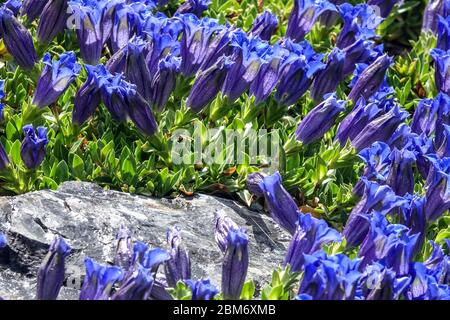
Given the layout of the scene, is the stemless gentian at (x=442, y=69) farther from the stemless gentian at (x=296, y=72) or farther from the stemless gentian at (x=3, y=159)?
the stemless gentian at (x=3, y=159)

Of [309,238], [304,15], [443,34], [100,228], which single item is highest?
[304,15]

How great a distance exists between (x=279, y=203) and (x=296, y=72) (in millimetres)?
851

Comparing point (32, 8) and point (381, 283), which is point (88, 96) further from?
point (381, 283)

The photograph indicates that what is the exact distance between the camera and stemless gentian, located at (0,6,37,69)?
14.9 feet

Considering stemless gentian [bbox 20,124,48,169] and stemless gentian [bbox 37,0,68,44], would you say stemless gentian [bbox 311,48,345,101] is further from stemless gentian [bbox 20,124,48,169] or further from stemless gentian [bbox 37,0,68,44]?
stemless gentian [bbox 20,124,48,169]

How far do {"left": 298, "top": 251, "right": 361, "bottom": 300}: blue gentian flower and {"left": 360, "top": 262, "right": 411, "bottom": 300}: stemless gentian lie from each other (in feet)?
0.29

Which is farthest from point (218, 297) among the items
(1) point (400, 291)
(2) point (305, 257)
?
(1) point (400, 291)

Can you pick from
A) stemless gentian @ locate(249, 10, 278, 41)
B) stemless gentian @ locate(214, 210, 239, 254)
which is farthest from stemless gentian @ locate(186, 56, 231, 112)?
stemless gentian @ locate(214, 210, 239, 254)

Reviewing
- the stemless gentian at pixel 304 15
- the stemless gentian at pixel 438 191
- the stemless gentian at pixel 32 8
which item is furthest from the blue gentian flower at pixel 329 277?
the stemless gentian at pixel 32 8

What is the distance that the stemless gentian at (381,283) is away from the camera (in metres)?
3.33

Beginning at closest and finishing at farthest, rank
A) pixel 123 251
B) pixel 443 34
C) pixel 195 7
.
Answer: pixel 123 251
pixel 195 7
pixel 443 34

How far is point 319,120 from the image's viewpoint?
177 inches

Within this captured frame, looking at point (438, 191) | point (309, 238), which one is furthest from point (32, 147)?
point (438, 191)

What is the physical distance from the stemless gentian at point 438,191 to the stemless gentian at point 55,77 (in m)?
1.72
